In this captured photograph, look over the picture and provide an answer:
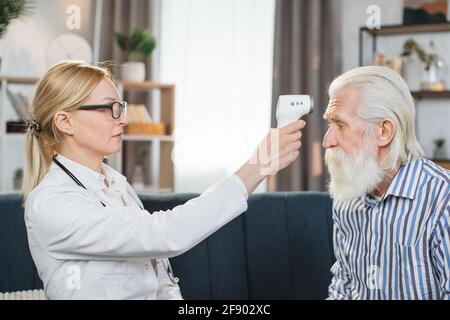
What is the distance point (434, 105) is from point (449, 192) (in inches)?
151

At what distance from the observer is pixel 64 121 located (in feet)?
5.24

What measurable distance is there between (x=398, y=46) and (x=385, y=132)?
12.5 ft

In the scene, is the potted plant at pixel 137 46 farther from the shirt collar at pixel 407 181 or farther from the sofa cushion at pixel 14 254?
the shirt collar at pixel 407 181

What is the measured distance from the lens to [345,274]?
1935 mm

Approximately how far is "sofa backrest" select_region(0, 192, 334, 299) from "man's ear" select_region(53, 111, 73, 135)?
2.53 ft

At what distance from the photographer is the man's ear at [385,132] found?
1.80 m

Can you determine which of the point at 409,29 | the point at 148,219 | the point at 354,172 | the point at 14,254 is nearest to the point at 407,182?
the point at 354,172

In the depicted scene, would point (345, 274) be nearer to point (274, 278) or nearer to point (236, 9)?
point (274, 278)

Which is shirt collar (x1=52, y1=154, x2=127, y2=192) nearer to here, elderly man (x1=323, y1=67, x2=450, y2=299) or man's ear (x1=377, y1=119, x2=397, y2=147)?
elderly man (x1=323, y1=67, x2=450, y2=299)

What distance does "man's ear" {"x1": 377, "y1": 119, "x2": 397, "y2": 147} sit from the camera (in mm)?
1796

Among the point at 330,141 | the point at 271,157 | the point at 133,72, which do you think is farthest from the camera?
the point at 133,72

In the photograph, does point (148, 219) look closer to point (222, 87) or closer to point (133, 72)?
point (133, 72)

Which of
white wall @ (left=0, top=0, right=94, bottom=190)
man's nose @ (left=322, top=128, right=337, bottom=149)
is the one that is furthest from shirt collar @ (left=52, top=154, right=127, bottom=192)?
white wall @ (left=0, top=0, right=94, bottom=190)
